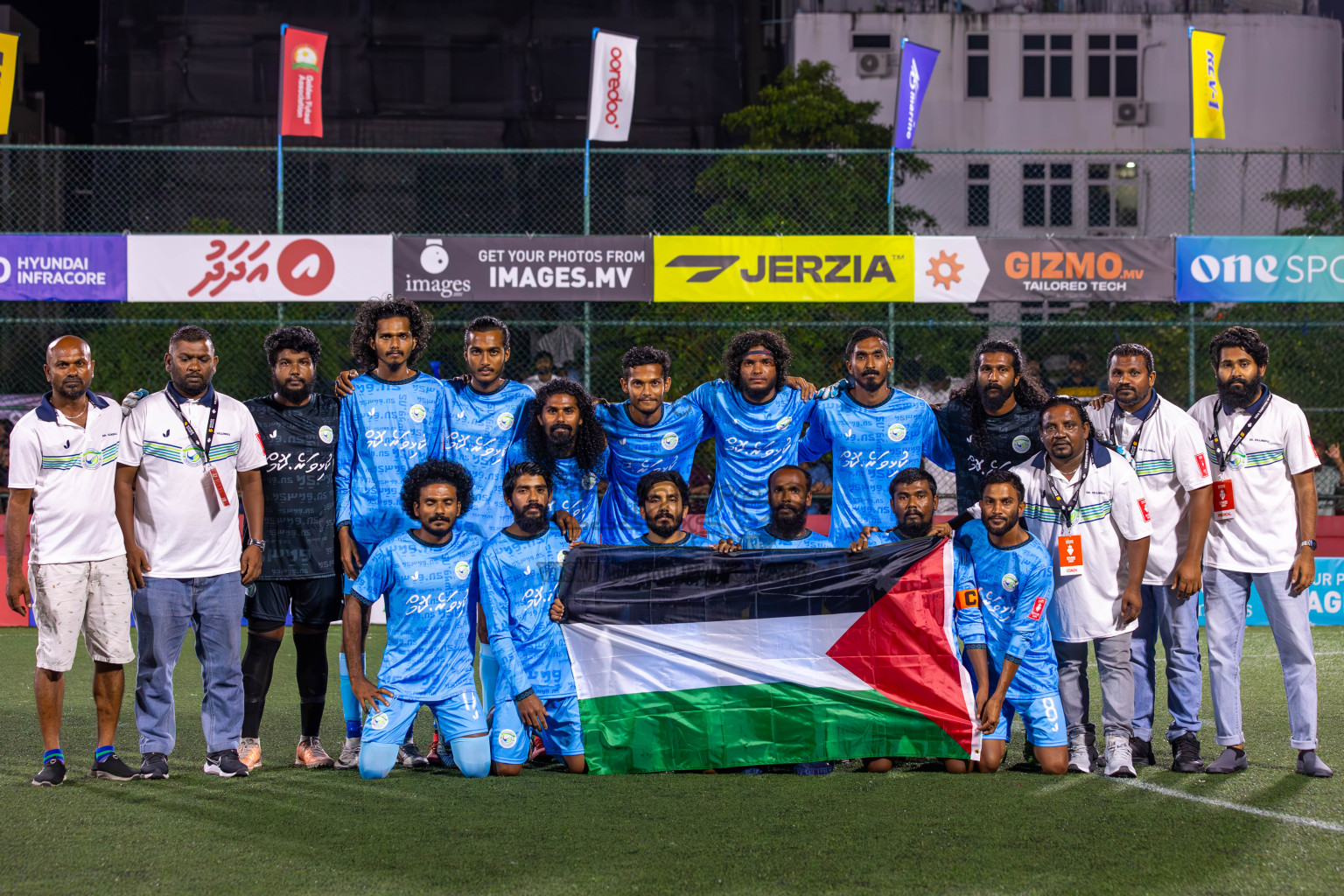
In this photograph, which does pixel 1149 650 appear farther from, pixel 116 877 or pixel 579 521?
pixel 116 877

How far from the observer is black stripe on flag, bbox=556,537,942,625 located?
254 inches

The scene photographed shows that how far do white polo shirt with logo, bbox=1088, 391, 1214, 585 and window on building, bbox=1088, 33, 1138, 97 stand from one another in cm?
2723

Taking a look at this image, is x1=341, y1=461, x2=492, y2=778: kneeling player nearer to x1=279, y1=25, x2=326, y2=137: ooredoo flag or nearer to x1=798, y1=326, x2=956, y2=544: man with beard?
x1=798, y1=326, x2=956, y2=544: man with beard

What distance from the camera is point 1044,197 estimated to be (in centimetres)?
2995

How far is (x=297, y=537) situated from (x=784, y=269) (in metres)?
8.04

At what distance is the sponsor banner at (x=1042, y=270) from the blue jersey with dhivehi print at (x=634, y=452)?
7.19 meters

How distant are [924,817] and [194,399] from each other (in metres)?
3.80

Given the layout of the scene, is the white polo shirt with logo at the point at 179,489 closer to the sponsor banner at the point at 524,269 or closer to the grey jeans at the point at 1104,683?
the grey jeans at the point at 1104,683

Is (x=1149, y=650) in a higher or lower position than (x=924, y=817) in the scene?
higher

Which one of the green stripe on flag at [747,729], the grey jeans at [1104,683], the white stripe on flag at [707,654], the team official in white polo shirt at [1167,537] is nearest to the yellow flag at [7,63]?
the white stripe on flag at [707,654]

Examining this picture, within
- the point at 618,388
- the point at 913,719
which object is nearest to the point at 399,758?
the point at 913,719

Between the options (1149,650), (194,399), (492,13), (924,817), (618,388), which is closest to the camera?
(924,817)


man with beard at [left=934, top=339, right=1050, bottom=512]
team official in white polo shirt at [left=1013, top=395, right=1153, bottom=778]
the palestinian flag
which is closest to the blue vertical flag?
man with beard at [left=934, top=339, right=1050, bottom=512]

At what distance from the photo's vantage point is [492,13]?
94.4ft
